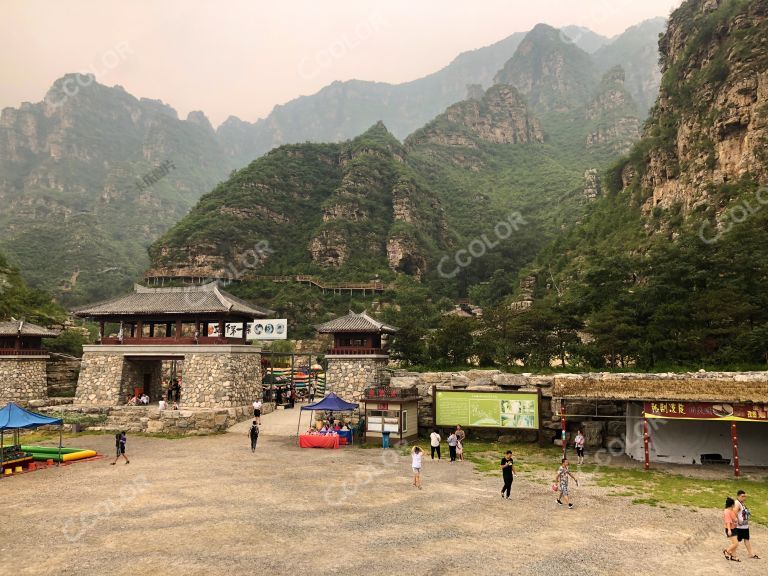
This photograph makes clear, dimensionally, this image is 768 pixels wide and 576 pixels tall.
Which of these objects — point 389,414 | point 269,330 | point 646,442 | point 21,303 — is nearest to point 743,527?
point 646,442

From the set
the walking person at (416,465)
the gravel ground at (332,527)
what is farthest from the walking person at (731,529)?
the walking person at (416,465)

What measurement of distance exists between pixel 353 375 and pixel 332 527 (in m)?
22.4

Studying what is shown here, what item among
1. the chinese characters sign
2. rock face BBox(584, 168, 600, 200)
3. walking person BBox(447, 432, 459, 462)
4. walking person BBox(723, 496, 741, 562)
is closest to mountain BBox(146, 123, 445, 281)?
rock face BBox(584, 168, 600, 200)

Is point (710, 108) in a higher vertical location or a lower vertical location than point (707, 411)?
higher

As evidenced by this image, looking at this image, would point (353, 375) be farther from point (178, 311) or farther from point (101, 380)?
point (101, 380)

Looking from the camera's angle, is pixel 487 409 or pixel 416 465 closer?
pixel 416 465

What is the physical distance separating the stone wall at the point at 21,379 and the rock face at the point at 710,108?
61212mm

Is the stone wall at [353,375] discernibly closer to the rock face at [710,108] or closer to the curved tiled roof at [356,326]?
the curved tiled roof at [356,326]

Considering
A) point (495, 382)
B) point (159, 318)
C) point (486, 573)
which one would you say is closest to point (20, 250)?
point (159, 318)

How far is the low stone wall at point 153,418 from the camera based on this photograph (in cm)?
3269

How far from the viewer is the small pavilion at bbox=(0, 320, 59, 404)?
37.2m

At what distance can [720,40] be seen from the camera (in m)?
56.0

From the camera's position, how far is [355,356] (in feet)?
121

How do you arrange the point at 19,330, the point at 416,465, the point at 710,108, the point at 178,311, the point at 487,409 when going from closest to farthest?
the point at 416,465, the point at 487,409, the point at 178,311, the point at 19,330, the point at 710,108
